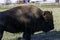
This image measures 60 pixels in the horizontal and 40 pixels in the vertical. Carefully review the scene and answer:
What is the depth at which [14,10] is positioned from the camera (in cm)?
859

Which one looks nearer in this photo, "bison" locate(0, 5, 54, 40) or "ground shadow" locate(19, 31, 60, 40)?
"bison" locate(0, 5, 54, 40)

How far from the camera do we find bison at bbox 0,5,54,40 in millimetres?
8250

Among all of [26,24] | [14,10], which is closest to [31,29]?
[26,24]

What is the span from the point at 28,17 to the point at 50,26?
803 millimetres

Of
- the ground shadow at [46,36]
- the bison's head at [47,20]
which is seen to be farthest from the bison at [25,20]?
the ground shadow at [46,36]

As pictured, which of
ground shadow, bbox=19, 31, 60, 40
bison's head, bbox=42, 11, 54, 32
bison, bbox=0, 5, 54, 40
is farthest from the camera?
ground shadow, bbox=19, 31, 60, 40

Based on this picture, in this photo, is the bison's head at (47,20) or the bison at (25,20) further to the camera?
the bison's head at (47,20)

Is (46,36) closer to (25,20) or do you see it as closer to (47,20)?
(47,20)

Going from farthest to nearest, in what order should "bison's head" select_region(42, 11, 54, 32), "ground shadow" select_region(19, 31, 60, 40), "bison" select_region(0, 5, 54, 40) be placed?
"ground shadow" select_region(19, 31, 60, 40) < "bison's head" select_region(42, 11, 54, 32) < "bison" select_region(0, 5, 54, 40)

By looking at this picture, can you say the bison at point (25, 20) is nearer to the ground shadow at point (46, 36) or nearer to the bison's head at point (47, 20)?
the bison's head at point (47, 20)

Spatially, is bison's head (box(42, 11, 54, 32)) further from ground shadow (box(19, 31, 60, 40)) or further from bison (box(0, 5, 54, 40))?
ground shadow (box(19, 31, 60, 40))

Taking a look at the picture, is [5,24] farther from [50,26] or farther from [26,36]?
[50,26]

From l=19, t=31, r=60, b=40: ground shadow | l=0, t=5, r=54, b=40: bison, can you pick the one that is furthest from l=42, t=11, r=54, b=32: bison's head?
l=19, t=31, r=60, b=40: ground shadow

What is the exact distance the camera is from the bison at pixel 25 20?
8.25 meters
